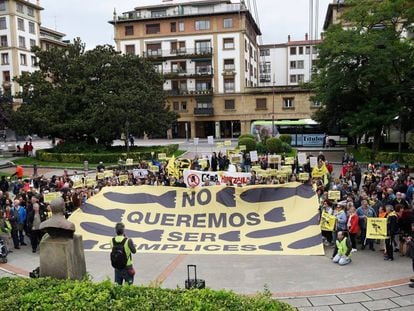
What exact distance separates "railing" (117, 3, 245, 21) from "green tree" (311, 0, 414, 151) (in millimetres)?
30983

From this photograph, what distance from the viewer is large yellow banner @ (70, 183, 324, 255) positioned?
13789 mm

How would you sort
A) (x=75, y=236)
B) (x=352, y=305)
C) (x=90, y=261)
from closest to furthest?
(x=75, y=236) → (x=352, y=305) → (x=90, y=261)

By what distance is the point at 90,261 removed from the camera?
1313 centimetres

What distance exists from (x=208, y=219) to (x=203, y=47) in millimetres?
56391

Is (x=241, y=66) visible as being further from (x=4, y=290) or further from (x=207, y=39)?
(x=4, y=290)

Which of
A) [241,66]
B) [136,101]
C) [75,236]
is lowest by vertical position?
[75,236]

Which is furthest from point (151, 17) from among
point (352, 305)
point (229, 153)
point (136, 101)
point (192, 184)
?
point (352, 305)

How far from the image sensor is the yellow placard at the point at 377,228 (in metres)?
12.9

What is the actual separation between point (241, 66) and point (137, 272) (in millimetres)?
58649

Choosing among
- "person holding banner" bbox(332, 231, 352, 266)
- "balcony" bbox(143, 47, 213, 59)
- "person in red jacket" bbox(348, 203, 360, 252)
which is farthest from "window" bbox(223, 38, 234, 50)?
"person holding banner" bbox(332, 231, 352, 266)

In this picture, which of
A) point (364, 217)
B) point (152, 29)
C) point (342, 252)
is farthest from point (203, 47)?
point (342, 252)

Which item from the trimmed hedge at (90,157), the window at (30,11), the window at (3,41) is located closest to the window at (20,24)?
the window at (30,11)

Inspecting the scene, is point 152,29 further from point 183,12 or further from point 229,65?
point 229,65

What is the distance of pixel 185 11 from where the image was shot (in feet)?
225
